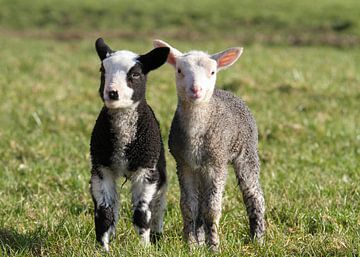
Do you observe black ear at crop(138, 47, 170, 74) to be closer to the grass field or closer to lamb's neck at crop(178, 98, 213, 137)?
lamb's neck at crop(178, 98, 213, 137)

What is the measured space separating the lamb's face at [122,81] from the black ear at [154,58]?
0.06m

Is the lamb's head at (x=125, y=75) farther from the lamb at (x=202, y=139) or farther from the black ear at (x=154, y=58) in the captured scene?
the lamb at (x=202, y=139)

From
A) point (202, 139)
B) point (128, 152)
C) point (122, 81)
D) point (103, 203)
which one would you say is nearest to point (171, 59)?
point (122, 81)

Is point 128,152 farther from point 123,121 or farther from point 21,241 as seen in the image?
point 21,241

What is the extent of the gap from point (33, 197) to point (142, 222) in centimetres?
253

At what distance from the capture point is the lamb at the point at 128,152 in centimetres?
553

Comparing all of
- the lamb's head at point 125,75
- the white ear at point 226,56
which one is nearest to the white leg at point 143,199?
→ the lamb's head at point 125,75

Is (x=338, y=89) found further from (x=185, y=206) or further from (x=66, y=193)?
(x=185, y=206)

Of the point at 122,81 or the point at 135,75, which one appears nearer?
the point at 122,81

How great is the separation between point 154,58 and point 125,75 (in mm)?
327

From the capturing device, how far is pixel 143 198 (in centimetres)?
564

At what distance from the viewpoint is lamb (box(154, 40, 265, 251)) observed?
217 inches

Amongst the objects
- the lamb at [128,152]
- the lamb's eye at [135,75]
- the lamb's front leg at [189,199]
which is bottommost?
the lamb's front leg at [189,199]

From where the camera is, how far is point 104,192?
5633mm
